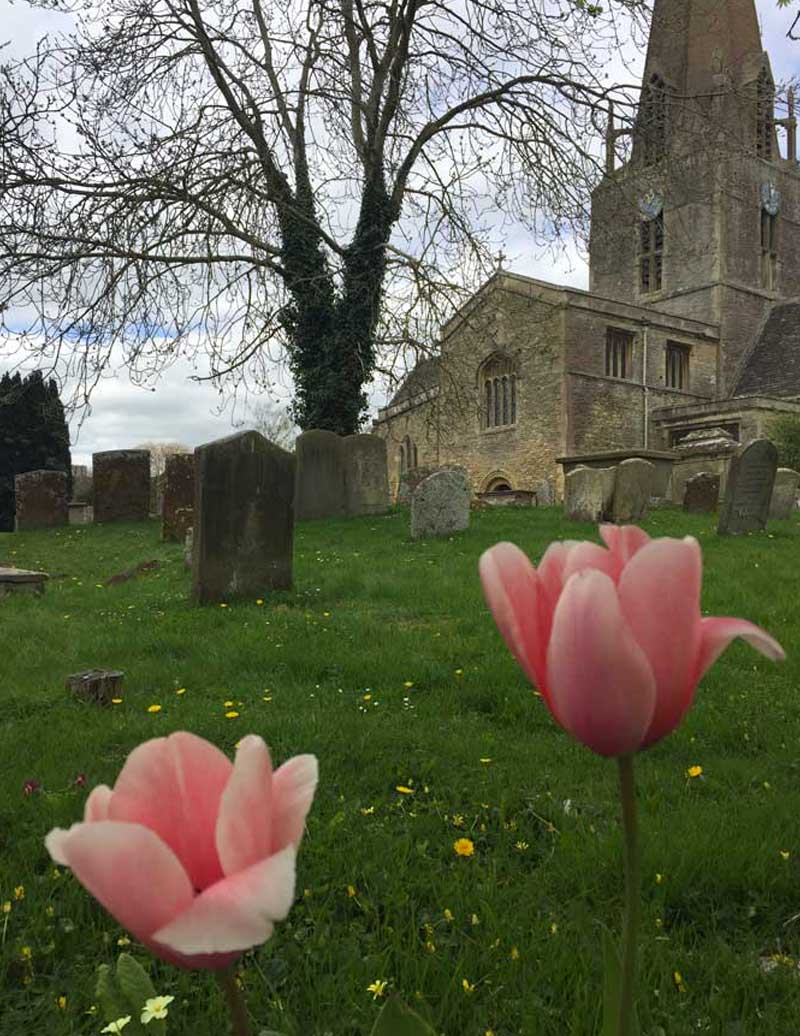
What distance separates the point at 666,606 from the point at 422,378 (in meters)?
14.5

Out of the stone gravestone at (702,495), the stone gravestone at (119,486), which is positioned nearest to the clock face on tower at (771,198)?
the stone gravestone at (702,495)

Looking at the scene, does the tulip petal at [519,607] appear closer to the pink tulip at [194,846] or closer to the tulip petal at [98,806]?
the pink tulip at [194,846]

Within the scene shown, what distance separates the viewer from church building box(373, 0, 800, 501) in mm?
30297

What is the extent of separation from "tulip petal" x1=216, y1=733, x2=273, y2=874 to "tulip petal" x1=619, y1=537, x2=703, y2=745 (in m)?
0.30

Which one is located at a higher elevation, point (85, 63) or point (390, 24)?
point (390, 24)

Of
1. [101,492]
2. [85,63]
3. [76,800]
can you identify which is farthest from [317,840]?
[101,492]

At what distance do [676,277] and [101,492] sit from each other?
28167 mm

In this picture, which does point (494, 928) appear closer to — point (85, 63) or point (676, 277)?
point (85, 63)

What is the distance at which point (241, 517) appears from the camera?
23.1ft

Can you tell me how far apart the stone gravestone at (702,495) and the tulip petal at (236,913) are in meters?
15.0

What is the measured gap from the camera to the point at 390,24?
15055 millimetres

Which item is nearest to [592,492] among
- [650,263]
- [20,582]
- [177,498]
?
[177,498]

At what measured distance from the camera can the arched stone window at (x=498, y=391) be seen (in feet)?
107

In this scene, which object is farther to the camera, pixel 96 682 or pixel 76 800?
pixel 96 682
